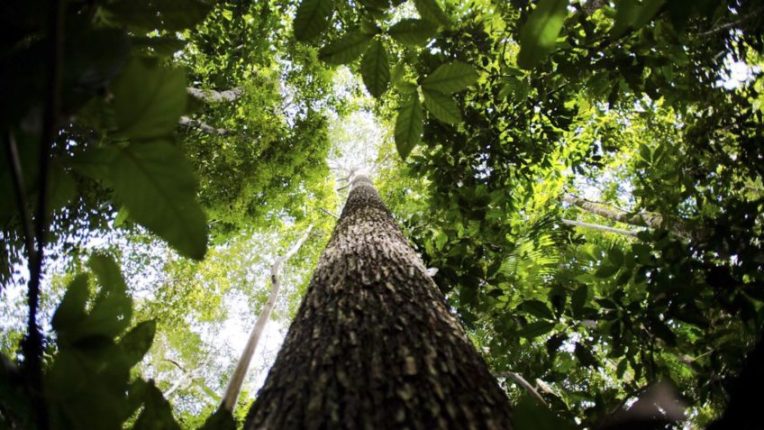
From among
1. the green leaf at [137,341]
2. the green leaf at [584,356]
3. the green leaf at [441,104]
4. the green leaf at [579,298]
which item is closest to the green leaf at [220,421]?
the green leaf at [137,341]

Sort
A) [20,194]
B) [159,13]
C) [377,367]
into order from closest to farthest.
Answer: [20,194]
[159,13]
[377,367]

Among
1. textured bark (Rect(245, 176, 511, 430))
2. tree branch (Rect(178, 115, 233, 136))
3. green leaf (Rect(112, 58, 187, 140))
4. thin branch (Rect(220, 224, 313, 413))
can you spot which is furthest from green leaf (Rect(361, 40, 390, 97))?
tree branch (Rect(178, 115, 233, 136))

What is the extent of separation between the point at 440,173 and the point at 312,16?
242 centimetres

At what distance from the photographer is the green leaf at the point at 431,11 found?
2.91 feet

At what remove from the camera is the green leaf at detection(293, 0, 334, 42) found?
2.91 feet

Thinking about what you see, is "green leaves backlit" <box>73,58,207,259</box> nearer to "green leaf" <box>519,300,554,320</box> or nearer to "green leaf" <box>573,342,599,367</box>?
"green leaf" <box>519,300,554,320</box>

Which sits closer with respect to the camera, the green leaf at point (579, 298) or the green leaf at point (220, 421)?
the green leaf at point (220, 421)

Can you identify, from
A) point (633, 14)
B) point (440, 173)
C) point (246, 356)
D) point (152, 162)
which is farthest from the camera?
point (246, 356)

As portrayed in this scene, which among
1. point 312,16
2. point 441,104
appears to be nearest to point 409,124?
point 441,104

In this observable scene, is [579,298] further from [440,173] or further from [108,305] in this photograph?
[108,305]

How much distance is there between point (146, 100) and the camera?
345 mm

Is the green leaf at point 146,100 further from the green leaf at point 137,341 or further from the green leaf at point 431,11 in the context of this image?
the green leaf at point 431,11

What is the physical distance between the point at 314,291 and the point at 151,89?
1.68 m

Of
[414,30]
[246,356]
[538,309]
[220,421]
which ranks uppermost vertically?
[246,356]
